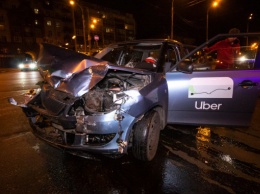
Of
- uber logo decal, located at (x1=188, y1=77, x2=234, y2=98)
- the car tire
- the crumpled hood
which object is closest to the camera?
the crumpled hood

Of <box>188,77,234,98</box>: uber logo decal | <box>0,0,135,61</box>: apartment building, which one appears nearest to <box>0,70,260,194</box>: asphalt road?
<box>188,77,234,98</box>: uber logo decal

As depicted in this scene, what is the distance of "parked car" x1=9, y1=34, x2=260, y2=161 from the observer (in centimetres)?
279

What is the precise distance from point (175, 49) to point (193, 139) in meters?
1.84

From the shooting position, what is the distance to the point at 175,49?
4625 mm

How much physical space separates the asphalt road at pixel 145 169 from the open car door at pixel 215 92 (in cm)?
A: 54

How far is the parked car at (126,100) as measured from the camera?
9.17 ft

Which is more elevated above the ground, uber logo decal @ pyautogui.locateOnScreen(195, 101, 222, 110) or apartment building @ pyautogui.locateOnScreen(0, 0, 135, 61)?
apartment building @ pyautogui.locateOnScreen(0, 0, 135, 61)

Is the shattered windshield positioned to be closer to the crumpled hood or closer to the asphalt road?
the crumpled hood

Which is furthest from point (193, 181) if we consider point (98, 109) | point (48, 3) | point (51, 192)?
point (48, 3)

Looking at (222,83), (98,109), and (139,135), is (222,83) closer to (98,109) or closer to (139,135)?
(139,135)

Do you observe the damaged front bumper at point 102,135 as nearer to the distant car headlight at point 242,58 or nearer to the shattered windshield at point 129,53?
the shattered windshield at point 129,53

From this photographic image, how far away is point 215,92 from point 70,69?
7.43 feet

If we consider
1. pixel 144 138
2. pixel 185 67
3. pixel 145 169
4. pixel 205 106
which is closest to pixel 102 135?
pixel 144 138

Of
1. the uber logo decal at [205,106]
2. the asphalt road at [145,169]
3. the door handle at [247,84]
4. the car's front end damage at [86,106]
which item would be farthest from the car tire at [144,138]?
the door handle at [247,84]
